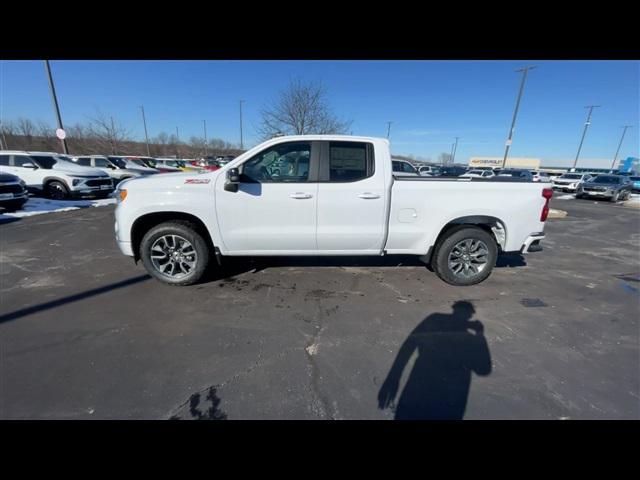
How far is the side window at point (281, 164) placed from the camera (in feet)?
11.8

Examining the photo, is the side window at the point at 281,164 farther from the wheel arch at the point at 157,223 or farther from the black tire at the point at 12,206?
the black tire at the point at 12,206

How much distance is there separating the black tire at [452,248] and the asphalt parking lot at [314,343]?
191mm

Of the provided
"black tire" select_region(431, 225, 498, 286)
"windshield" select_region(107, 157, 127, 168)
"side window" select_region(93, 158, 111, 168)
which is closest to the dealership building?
"windshield" select_region(107, 157, 127, 168)

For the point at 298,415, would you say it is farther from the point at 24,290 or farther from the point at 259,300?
the point at 24,290

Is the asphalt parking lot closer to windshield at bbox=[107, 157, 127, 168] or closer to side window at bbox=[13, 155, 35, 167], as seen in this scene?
side window at bbox=[13, 155, 35, 167]

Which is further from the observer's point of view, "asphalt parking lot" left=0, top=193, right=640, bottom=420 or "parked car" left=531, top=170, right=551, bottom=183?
"parked car" left=531, top=170, right=551, bottom=183

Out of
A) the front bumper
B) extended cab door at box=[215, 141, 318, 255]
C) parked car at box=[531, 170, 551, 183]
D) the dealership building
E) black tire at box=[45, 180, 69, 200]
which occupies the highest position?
the dealership building

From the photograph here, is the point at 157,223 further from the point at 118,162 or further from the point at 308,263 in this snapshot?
the point at 118,162

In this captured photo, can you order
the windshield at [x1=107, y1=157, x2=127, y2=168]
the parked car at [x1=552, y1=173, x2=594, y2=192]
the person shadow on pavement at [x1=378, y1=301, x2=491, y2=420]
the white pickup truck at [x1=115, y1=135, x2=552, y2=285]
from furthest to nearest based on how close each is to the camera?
1. the parked car at [x1=552, y1=173, x2=594, y2=192]
2. the windshield at [x1=107, y1=157, x2=127, y2=168]
3. the white pickup truck at [x1=115, y1=135, x2=552, y2=285]
4. the person shadow on pavement at [x1=378, y1=301, x2=491, y2=420]

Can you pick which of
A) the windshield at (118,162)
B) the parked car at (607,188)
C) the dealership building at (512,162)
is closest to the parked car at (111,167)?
the windshield at (118,162)

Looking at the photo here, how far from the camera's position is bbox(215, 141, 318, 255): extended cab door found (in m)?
3.56

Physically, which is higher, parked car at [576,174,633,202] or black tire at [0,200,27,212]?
parked car at [576,174,633,202]

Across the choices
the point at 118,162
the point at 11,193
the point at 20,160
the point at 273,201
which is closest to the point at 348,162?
the point at 273,201
